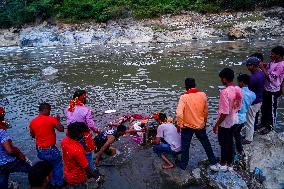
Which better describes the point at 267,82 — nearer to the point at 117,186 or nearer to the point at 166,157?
the point at 166,157

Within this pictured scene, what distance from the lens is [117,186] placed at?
7758mm

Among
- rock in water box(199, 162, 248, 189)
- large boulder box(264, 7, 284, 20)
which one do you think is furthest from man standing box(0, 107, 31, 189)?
large boulder box(264, 7, 284, 20)

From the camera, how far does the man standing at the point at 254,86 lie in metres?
8.04

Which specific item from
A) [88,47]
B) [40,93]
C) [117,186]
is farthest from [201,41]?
[117,186]

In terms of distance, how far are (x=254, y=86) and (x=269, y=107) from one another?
1.07m

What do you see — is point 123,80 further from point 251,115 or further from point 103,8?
point 103,8

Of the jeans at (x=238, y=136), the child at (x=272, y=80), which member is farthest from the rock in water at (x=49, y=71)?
the jeans at (x=238, y=136)

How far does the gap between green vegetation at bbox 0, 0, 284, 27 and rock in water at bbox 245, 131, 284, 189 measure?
23866 mm

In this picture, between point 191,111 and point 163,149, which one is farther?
point 163,149

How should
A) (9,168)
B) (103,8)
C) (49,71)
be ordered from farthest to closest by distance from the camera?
(103,8)
(49,71)
(9,168)

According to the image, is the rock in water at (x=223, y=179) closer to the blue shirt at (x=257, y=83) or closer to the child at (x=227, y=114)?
the child at (x=227, y=114)

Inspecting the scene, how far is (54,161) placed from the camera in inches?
295

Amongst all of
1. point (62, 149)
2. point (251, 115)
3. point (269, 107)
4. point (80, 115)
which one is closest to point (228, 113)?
point (251, 115)

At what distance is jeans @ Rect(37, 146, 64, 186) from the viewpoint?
7.44 m
